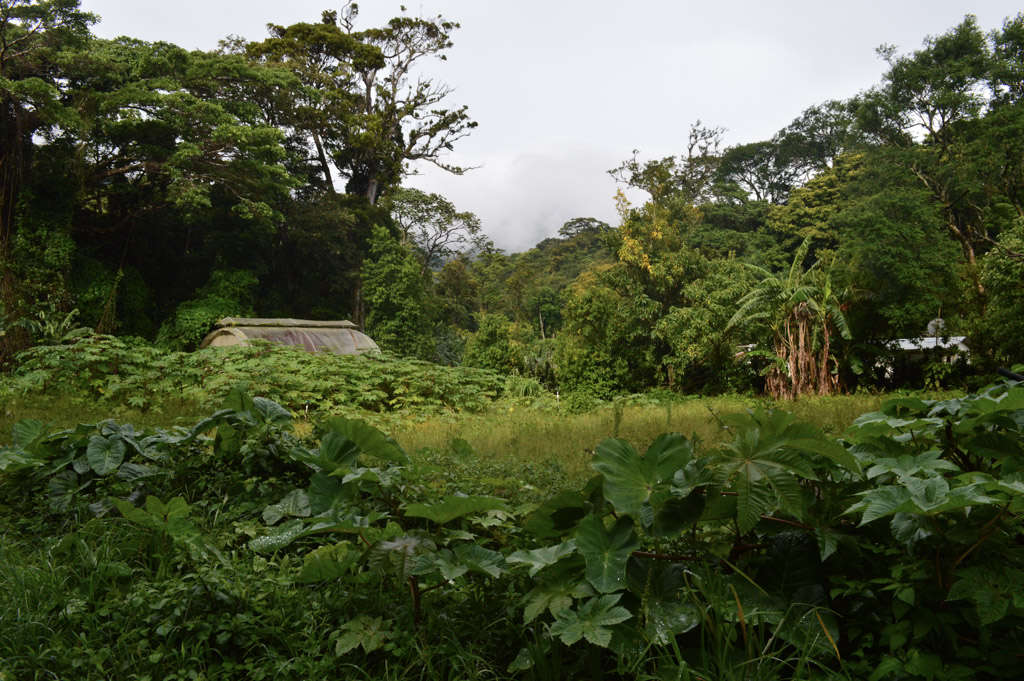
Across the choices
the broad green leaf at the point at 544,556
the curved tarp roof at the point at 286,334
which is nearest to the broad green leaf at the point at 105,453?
the broad green leaf at the point at 544,556

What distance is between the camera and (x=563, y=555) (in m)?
1.61

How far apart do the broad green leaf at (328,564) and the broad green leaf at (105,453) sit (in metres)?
1.30

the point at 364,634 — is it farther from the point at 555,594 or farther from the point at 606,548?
the point at 606,548

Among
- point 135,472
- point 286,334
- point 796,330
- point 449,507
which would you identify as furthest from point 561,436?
point 286,334

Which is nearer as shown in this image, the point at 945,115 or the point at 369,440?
the point at 369,440

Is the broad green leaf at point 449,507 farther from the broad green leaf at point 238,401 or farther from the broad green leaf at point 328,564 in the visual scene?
the broad green leaf at point 238,401

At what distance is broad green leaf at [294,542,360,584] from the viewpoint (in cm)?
186

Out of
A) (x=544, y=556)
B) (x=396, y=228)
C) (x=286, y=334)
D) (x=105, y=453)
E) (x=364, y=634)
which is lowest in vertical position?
(x=364, y=634)

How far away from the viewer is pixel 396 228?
25250 millimetres

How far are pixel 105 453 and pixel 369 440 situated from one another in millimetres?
1324

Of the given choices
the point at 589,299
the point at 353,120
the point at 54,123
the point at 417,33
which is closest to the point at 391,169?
the point at 353,120

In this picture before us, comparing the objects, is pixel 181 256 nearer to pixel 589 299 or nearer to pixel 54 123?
pixel 54 123

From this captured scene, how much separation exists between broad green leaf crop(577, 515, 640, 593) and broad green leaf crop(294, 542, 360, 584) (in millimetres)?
764

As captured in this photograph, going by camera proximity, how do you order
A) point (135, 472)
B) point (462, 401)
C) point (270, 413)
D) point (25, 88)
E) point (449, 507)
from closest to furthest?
point (449, 507)
point (135, 472)
point (270, 413)
point (462, 401)
point (25, 88)
